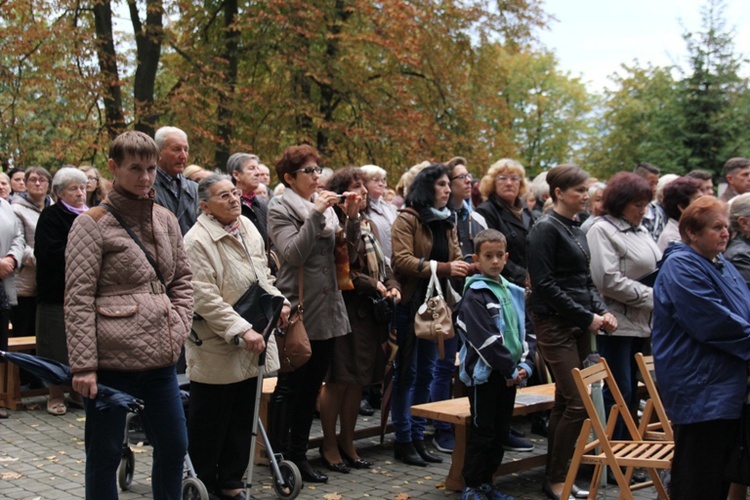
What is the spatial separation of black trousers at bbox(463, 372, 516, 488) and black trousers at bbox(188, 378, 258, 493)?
57.2 inches

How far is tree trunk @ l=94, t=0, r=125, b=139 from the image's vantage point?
53.7 ft

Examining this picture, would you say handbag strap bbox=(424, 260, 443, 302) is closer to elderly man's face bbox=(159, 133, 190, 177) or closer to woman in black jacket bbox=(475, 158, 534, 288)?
woman in black jacket bbox=(475, 158, 534, 288)

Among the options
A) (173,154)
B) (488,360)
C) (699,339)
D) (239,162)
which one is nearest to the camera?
(699,339)

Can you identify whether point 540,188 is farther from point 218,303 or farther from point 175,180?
point 218,303


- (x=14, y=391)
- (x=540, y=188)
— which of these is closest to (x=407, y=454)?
(x=540, y=188)

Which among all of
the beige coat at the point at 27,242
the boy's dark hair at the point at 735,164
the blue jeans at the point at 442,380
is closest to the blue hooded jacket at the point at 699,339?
the blue jeans at the point at 442,380

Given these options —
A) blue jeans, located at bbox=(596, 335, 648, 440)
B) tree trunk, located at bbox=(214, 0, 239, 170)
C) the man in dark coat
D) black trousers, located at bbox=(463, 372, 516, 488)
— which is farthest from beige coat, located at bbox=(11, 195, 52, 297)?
tree trunk, located at bbox=(214, 0, 239, 170)

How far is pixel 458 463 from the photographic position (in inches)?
245

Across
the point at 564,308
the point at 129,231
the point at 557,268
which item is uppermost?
the point at 129,231

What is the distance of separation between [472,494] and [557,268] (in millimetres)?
1649

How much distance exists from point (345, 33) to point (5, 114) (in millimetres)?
7050

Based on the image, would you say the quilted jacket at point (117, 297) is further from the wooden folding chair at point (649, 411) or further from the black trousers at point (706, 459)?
the wooden folding chair at point (649, 411)

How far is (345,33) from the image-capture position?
1894 cm

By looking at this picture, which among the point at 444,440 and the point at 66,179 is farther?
the point at 66,179
